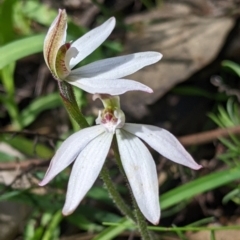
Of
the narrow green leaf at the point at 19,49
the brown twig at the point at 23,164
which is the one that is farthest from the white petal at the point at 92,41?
the brown twig at the point at 23,164

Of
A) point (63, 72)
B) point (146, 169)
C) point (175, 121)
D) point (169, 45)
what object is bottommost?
point (175, 121)

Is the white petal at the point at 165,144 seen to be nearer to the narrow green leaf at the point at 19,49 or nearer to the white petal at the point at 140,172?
the white petal at the point at 140,172

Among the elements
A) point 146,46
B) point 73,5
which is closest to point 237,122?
point 146,46

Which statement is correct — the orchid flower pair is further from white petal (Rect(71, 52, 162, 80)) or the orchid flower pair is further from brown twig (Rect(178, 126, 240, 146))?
brown twig (Rect(178, 126, 240, 146))

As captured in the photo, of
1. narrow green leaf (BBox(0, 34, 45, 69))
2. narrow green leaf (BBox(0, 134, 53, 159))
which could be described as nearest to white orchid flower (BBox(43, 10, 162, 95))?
narrow green leaf (BBox(0, 34, 45, 69))

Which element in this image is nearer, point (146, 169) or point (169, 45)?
point (146, 169)

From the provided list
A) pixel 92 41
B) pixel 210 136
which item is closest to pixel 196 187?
pixel 210 136

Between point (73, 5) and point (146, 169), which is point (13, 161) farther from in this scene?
point (73, 5)

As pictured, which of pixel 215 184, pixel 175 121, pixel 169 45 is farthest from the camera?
pixel 169 45

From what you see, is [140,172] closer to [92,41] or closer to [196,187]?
[92,41]
